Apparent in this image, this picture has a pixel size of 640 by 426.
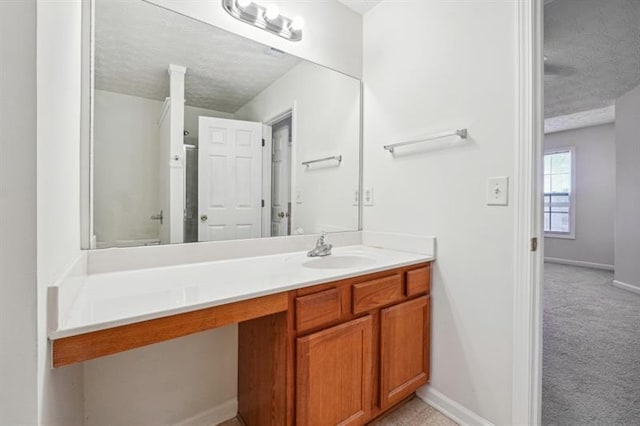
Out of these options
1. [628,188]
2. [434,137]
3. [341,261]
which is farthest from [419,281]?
[628,188]

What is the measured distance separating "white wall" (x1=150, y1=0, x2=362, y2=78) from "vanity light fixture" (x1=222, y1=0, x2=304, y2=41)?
0.08ft

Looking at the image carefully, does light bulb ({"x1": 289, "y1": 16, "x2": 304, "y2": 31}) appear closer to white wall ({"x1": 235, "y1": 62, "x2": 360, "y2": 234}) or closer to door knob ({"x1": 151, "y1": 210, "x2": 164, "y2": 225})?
white wall ({"x1": 235, "y1": 62, "x2": 360, "y2": 234})

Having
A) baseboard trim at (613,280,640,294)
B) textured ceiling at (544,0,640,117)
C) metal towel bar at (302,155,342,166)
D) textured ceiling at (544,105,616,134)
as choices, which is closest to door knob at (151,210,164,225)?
metal towel bar at (302,155,342,166)

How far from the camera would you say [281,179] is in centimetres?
185

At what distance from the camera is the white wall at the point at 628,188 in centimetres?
362

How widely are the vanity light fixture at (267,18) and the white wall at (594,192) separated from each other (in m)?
5.84

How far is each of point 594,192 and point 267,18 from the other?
614 centimetres

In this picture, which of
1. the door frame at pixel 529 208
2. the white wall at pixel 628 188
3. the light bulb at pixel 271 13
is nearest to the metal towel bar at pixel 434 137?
the door frame at pixel 529 208

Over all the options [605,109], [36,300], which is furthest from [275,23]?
[605,109]

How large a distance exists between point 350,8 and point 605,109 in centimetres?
455

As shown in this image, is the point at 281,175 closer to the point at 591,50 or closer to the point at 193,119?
the point at 193,119

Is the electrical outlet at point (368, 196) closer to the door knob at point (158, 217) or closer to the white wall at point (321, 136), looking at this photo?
the white wall at point (321, 136)

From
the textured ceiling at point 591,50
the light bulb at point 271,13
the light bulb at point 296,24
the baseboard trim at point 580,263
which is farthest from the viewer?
the baseboard trim at point 580,263

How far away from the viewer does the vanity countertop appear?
81 centimetres
